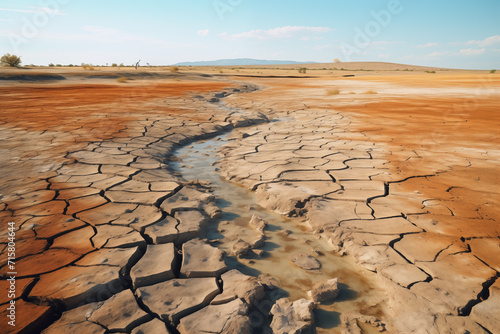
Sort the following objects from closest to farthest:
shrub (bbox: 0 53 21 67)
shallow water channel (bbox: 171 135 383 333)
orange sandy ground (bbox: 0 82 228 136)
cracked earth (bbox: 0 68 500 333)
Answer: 1. cracked earth (bbox: 0 68 500 333)
2. shallow water channel (bbox: 171 135 383 333)
3. orange sandy ground (bbox: 0 82 228 136)
4. shrub (bbox: 0 53 21 67)

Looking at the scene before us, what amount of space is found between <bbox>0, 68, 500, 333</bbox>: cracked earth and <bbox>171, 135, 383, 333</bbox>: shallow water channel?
0.03 metres

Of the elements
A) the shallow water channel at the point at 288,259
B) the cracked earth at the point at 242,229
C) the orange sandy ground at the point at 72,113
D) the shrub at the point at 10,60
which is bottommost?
the shallow water channel at the point at 288,259

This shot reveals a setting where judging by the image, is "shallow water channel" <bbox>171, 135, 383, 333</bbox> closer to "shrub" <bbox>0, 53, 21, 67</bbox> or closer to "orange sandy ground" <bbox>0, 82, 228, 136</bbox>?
"orange sandy ground" <bbox>0, 82, 228, 136</bbox>

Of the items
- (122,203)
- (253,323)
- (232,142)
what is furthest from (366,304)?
(232,142)

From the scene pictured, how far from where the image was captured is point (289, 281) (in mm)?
1792

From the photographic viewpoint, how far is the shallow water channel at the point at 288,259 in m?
1.60

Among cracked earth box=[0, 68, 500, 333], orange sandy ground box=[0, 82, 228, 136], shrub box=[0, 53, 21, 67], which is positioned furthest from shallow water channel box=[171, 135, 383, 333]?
shrub box=[0, 53, 21, 67]

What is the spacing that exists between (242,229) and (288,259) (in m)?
0.49

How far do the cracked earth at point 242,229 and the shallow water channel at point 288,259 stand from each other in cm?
3

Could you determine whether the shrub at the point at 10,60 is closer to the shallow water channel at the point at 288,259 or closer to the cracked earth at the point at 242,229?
the cracked earth at the point at 242,229

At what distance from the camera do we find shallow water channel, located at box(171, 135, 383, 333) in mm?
1601

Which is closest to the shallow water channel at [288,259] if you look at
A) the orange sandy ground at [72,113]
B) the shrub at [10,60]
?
the orange sandy ground at [72,113]

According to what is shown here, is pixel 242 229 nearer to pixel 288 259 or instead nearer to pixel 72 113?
pixel 288 259

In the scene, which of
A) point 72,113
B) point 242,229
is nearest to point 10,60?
point 72,113
